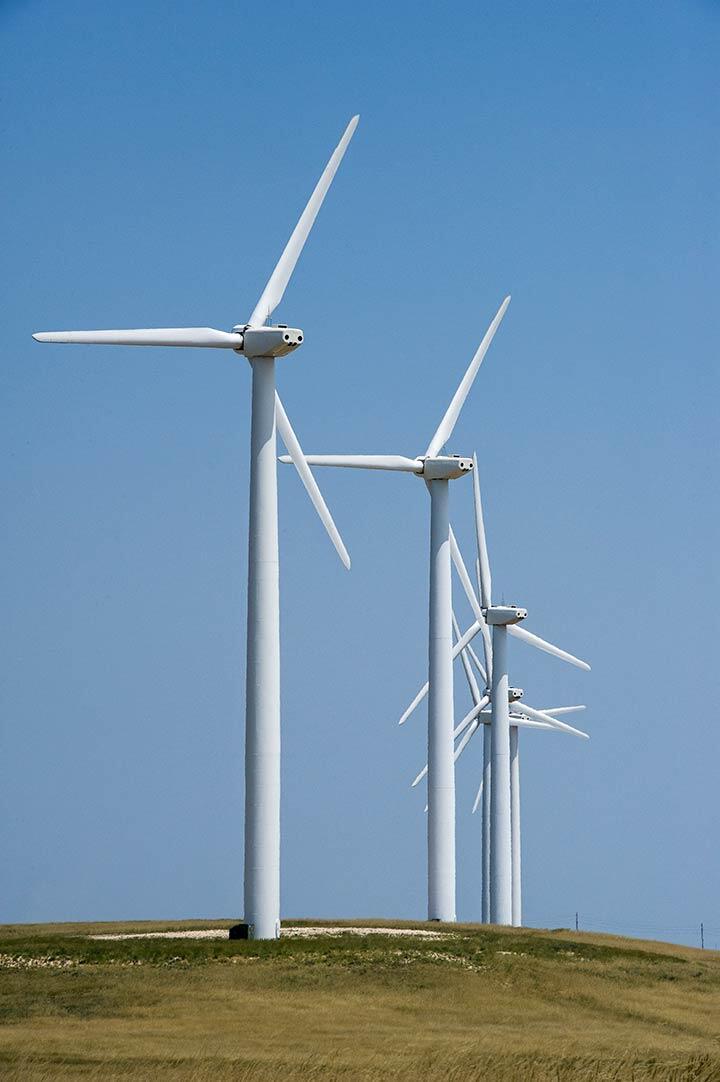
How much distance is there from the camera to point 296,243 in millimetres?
66188

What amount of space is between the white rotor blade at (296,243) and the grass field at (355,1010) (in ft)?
66.8

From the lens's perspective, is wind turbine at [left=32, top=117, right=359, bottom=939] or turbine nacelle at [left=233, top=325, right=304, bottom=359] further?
turbine nacelle at [left=233, top=325, right=304, bottom=359]

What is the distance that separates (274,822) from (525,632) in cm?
4094

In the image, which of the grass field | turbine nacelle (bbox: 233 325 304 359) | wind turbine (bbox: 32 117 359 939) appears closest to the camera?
the grass field

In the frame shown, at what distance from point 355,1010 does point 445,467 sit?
36.7 m

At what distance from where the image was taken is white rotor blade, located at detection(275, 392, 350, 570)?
64188 mm

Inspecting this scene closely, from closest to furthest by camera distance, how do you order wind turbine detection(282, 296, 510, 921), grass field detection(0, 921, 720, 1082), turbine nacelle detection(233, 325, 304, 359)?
grass field detection(0, 921, 720, 1082) < turbine nacelle detection(233, 325, 304, 359) < wind turbine detection(282, 296, 510, 921)

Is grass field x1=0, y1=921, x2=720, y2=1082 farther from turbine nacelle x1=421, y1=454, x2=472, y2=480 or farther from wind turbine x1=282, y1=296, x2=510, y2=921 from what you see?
turbine nacelle x1=421, y1=454, x2=472, y2=480

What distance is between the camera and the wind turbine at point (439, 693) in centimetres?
8119

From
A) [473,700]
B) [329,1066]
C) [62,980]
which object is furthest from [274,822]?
[473,700]

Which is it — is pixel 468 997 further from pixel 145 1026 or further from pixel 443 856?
pixel 443 856

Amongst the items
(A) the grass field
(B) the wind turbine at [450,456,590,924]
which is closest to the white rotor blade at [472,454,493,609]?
(B) the wind turbine at [450,456,590,924]

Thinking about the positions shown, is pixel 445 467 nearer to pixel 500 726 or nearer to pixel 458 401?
pixel 458 401

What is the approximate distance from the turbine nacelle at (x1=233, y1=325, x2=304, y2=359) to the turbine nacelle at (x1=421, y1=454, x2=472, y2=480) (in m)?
20.6
